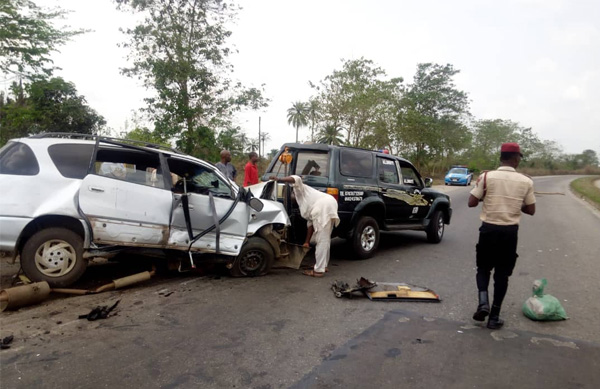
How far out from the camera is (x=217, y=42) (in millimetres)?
15773

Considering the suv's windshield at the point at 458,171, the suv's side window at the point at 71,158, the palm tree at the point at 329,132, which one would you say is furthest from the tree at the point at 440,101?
the suv's side window at the point at 71,158

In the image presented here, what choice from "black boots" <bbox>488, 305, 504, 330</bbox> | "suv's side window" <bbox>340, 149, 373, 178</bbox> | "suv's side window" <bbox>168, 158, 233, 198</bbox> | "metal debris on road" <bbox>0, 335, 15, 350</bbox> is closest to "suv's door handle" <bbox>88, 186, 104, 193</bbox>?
"suv's side window" <bbox>168, 158, 233, 198</bbox>

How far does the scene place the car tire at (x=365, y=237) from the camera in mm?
6656

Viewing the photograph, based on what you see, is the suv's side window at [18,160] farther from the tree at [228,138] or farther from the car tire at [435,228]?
the tree at [228,138]

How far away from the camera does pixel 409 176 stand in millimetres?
8133

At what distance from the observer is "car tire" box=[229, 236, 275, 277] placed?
5.50 m

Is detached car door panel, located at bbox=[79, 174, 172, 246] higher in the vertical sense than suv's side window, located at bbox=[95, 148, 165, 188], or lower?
lower

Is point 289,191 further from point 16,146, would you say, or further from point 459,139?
point 459,139

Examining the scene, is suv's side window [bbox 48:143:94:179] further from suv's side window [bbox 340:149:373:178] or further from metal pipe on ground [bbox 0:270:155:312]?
suv's side window [bbox 340:149:373:178]

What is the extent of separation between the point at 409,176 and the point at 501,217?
4218 mm

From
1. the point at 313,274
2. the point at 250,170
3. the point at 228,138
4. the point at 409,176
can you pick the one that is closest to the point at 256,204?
the point at 313,274

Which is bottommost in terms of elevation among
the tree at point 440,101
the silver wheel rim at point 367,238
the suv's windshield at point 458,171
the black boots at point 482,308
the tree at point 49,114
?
the black boots at point 482,308

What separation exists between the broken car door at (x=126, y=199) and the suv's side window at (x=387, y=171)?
152 inches

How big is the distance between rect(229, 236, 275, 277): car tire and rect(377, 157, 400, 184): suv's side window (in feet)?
9.02
